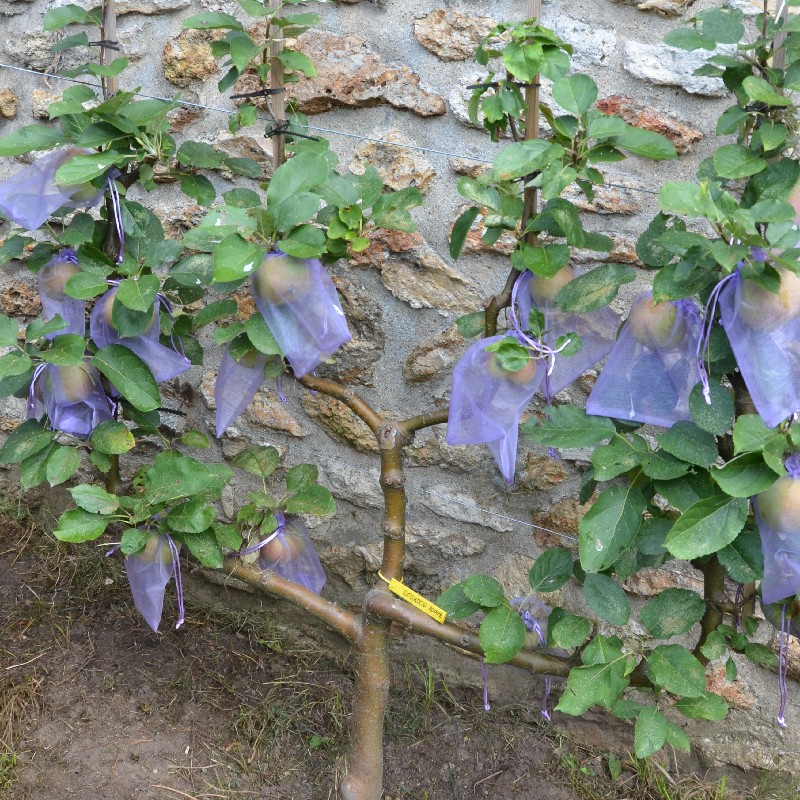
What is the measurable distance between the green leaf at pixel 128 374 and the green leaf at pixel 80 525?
192 mm

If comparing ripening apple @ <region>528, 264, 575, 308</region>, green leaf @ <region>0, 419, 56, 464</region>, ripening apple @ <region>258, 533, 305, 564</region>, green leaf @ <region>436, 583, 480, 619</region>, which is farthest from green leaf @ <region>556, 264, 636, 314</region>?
green leaf @ <region>0, 419, 56, 464</region>

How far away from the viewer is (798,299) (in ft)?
3.52

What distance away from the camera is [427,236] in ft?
5.76

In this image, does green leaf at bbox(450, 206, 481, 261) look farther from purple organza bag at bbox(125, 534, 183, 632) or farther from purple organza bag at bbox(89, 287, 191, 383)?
purple organza bag at bbox(125, 534, 183, 632)

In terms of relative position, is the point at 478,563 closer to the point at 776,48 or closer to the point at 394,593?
the point at 394,593

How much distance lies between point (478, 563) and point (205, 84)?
120 centimetres

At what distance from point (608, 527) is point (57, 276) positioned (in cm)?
100

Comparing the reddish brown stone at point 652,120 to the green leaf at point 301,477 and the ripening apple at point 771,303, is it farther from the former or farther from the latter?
the green leaf at point 301,477

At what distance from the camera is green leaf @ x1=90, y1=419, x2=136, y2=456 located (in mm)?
1491

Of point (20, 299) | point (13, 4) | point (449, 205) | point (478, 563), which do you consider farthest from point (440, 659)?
point (13, 4)

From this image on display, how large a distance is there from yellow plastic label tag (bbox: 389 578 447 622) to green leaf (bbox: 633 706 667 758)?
0.34m

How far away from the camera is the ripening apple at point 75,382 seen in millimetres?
1448

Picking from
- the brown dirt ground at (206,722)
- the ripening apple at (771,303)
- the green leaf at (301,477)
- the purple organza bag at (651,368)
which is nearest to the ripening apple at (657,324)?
the purple organza bag at (651,368)

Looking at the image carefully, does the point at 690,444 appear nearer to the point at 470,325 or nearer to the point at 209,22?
the point at 470,325
